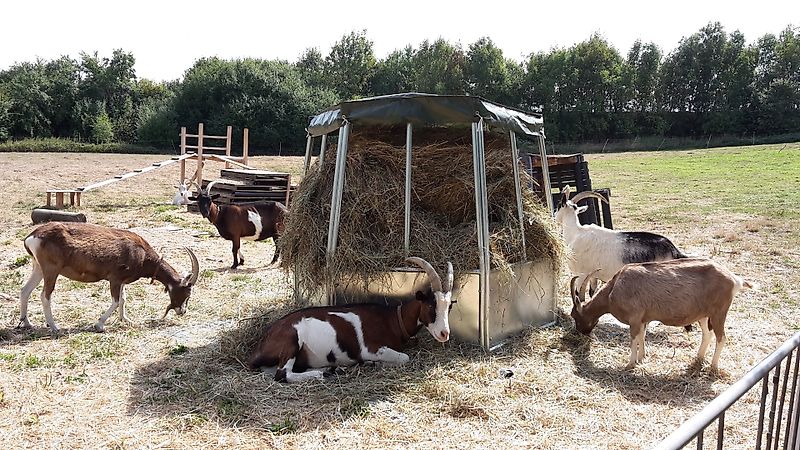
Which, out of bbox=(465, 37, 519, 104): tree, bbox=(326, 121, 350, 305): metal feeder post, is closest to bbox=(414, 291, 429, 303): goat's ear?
bbox=(326, 121, 350, 305): metal feeder post

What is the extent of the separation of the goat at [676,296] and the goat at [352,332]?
1.84 metres

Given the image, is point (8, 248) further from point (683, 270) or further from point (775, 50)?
point (775, 50)

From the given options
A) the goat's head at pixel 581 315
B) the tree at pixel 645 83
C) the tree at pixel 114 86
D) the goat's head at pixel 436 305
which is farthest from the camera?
the tree at pixel 645 83

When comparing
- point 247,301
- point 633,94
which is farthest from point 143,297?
point 633,94

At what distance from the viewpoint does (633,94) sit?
191 feet

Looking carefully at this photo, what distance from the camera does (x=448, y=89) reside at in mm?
59656

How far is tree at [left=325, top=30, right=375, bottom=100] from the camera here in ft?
216

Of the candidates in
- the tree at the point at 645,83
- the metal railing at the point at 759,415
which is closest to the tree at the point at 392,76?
the tree at the point at 645,83

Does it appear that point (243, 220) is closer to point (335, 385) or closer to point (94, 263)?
point (94, 263)

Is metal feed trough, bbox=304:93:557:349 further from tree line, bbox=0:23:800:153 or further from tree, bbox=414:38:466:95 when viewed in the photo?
tree, bbox=414:38:466:95

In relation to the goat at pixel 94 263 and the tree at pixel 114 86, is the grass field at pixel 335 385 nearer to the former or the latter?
the goat at pixel 94 263

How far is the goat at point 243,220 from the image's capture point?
12.2 metres

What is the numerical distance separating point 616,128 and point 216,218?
1915 inches

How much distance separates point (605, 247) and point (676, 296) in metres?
2.39
